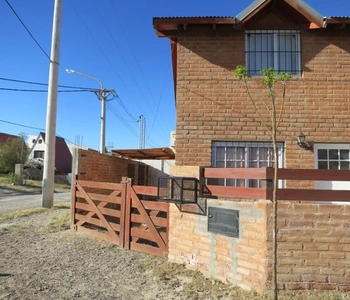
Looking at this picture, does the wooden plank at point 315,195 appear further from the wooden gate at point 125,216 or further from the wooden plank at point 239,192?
the wooden gate at point 125,216

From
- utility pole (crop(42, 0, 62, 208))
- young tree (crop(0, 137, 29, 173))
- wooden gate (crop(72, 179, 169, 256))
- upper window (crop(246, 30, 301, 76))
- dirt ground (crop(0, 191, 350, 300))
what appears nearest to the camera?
dirt ground (crop(0, 191, 350, 300))

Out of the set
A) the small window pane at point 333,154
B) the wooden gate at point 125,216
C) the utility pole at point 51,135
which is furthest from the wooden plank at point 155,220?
the utility pole at point 51,135

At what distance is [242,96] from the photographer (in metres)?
7.76

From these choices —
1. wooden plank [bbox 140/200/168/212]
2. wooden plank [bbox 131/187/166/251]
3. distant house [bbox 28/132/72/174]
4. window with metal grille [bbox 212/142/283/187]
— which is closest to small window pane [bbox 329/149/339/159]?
window with metal grille [bbox 212/142/283/187]

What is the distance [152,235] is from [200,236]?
4.43 ft

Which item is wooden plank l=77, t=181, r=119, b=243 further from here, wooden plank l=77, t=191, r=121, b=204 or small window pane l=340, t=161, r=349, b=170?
small window pane l=340, t=161, r=349, b=170

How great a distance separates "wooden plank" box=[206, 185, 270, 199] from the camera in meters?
4.64

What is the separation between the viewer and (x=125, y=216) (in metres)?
6.95

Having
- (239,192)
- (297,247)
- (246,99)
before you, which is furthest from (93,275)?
(246,99)

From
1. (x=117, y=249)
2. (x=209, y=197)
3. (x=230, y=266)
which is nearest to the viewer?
(x=230, y=266)

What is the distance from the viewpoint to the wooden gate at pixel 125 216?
6.35 meters

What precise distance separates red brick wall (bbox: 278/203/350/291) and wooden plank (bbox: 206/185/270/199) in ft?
0.99

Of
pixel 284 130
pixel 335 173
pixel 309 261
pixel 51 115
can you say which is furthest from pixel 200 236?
pixel 51 115

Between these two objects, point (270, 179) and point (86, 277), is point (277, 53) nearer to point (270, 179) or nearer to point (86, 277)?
point (270, 179)
